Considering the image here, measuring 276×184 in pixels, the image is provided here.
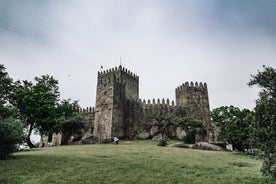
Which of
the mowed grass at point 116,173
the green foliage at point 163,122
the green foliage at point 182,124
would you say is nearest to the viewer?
the mowed grass at point 116,173

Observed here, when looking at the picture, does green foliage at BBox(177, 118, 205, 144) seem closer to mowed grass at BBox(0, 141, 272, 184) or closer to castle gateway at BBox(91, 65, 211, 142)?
castle gateway at BBox(91, 65, 211, 142)

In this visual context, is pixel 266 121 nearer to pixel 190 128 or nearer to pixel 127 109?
pixel 190 128

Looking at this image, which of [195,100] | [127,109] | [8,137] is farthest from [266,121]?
[195,100]

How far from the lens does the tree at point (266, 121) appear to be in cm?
864

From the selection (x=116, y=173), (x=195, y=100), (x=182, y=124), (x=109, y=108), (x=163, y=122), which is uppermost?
(x=195, y=100)

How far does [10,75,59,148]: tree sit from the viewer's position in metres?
30.9

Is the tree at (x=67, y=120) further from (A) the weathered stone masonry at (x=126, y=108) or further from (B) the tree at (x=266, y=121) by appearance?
(B) the tree at (x=266, y=121)

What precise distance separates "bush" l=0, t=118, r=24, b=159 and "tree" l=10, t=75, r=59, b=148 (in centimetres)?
1434

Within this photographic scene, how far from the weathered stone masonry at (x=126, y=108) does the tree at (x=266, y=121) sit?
2831 centimetres

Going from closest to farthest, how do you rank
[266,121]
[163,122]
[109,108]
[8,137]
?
[266,121] → [8,137] → [163,122] → [109,108]

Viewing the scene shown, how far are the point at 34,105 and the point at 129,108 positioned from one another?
1573 cm

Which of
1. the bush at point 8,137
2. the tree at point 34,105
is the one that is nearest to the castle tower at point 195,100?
the tree at point 34,105

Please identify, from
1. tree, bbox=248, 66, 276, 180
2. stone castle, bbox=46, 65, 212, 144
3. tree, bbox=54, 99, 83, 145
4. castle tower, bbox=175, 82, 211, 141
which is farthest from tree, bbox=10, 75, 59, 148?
tree, bbox=248, 66, 276, 180

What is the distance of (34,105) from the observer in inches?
1232
